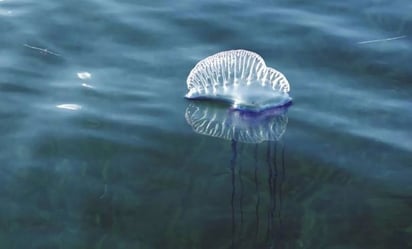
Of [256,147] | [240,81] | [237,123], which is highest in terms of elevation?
[240,81]

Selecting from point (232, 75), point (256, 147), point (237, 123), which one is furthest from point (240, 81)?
point (256, 147)

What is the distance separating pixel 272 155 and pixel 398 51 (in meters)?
1.51

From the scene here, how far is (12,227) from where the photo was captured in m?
4.47

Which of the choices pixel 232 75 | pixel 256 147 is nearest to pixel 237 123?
pixel 256 147

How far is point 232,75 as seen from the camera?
4848 mm

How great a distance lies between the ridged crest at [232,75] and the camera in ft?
15.7

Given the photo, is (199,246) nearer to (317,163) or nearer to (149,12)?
(317,163)

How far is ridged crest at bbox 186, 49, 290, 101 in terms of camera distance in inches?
189

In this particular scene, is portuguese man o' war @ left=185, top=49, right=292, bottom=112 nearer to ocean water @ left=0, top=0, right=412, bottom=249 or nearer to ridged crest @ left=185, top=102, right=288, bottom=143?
ridged crest @ left=185, top=102, right=288, bottom=143

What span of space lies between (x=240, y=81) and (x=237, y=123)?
0.27m

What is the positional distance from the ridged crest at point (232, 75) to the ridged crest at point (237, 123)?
111 mm

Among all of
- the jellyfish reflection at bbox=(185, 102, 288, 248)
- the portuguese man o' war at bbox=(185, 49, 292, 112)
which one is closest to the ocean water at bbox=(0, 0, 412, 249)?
the jellyfish reflection at bbox=(185, 102, 288, 248)

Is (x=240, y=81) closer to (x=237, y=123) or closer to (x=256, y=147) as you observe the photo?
(x=237, y=123)

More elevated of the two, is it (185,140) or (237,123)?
(237,123)
